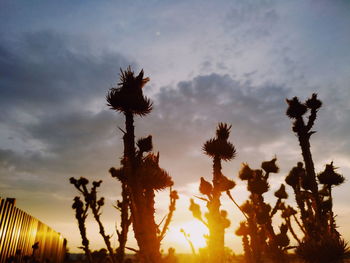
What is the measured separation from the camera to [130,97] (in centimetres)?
673

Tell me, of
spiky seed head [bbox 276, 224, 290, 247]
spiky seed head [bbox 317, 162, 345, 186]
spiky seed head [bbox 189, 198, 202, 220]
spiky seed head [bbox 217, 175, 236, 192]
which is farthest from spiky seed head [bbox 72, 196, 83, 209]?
spiky seed head [bbox 317, 162, 345, 186]

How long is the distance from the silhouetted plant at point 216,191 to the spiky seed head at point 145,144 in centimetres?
249

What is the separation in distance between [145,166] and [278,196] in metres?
7.58

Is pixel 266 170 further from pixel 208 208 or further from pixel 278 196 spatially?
pixel 208 208

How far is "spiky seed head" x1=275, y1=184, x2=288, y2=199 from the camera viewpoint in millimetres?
11781

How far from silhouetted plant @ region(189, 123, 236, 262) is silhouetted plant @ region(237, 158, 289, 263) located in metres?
0.92

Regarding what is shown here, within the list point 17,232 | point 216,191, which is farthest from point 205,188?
point 17,232

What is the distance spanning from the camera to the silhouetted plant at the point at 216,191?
846cm

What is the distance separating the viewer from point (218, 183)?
9383mm

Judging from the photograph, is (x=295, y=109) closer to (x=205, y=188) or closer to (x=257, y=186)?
(x=257, y=186)

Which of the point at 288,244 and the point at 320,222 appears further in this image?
the point at 288,244

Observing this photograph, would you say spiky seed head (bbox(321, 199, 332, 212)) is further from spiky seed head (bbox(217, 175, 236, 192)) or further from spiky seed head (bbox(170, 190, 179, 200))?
spiky seed head (bbox(170, 190, 179, 200))

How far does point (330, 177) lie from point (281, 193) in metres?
2.11

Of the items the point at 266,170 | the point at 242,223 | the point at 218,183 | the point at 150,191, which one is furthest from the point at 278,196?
the point at 150,191
